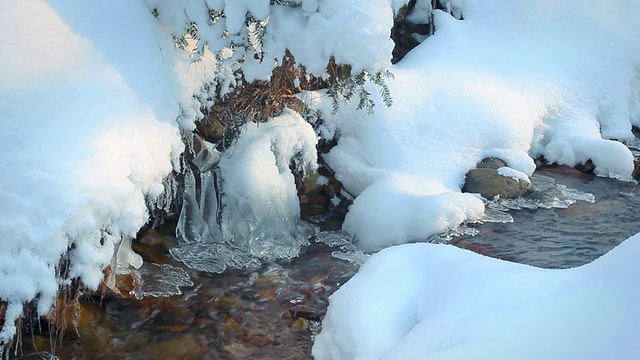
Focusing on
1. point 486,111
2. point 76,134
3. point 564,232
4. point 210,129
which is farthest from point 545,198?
point 76,134

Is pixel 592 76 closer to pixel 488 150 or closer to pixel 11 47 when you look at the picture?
pixel 488 150

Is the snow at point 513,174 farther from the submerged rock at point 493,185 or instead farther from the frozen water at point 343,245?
the frozen water at point 343,245

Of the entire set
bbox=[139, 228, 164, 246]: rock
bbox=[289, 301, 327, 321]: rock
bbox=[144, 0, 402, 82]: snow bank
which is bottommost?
bbox=[289, 301, 327, 321]: rock

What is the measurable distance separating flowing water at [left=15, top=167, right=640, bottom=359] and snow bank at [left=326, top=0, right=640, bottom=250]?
40 centimetres

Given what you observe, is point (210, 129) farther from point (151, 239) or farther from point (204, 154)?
point (151, 239)

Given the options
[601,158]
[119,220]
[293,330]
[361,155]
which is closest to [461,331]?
[293,330]

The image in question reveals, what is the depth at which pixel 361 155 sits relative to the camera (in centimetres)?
629

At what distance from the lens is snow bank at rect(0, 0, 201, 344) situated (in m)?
3.36

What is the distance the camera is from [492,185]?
6.12 m

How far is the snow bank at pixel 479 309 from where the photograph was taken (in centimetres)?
185

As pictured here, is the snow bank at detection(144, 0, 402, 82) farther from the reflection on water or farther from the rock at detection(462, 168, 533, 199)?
the rock at detection(462, 168, 533, 199)

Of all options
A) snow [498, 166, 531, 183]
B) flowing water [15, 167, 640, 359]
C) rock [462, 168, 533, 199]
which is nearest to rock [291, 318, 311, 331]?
flowing water [15, 167, 640, 359]

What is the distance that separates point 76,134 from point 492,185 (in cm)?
393

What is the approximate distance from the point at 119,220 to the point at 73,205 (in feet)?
1.31
